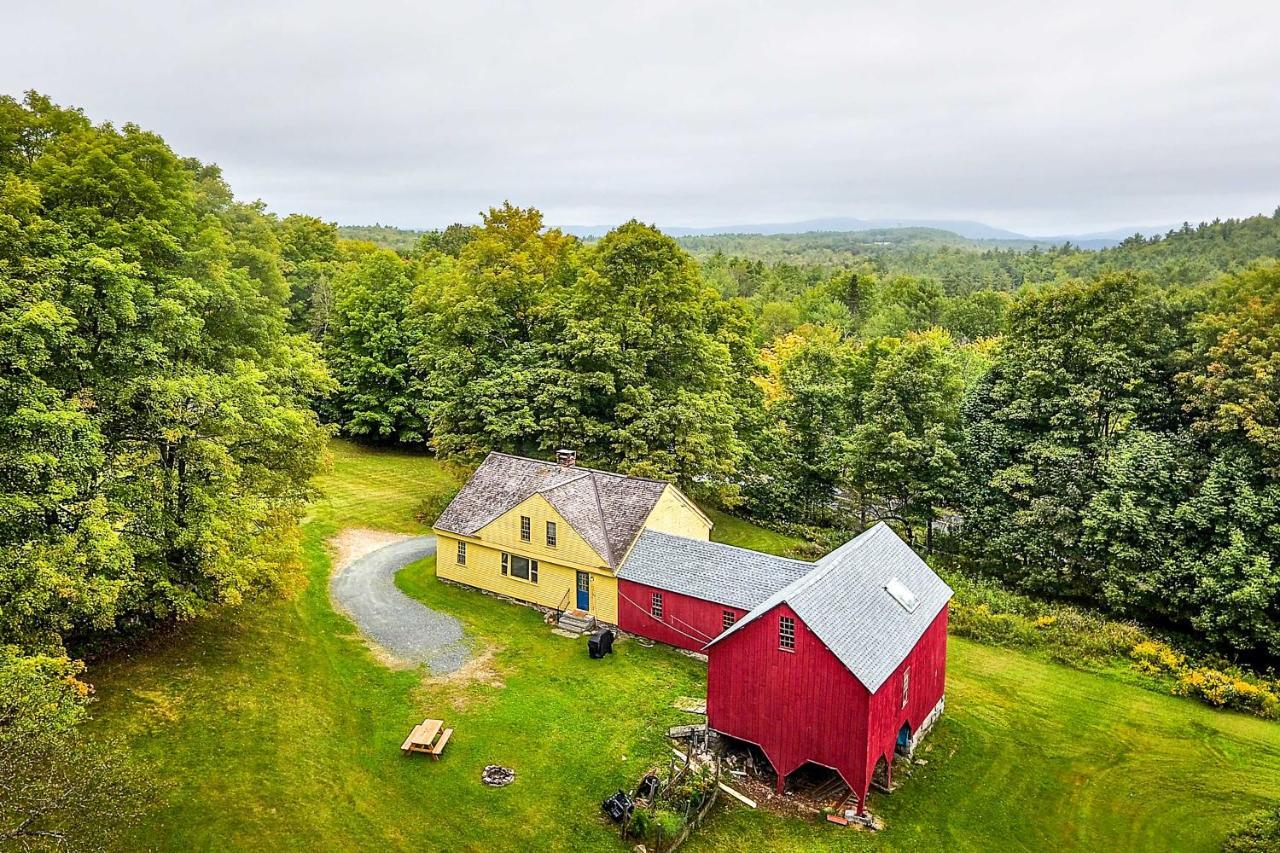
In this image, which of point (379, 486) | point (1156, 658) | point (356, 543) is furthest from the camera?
point (379, 486)

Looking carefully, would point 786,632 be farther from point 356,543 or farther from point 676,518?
point 356,543

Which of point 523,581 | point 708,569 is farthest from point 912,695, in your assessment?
point 523,581

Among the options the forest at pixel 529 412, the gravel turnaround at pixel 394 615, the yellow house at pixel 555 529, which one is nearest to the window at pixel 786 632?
the yellow house at pixel 555 529

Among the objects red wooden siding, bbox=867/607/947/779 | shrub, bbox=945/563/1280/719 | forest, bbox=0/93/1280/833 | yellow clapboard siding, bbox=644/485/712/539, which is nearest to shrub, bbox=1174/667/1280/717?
shrub, bbox=945/563/1280/719

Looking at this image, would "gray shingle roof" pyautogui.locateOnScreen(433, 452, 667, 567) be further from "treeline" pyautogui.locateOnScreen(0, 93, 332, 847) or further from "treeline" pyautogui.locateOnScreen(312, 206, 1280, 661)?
"treeline" pyautogui.locateOnScreen(0, 93, 332, 847)

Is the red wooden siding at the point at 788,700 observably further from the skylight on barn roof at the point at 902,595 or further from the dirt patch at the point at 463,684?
the dirt patch at the point at 463,684

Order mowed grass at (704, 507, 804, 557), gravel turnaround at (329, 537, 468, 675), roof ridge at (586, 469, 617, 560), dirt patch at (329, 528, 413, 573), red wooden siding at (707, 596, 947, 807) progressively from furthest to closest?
mowed grass at (704, 507, 804, 557), dirt patch at (329, 528, 413, 573), roof ridge at (586, 469, 617, 560), gravel turnaround at (329, 537, 468, 675), red wooden siding at (707, 596, 947, 807)
